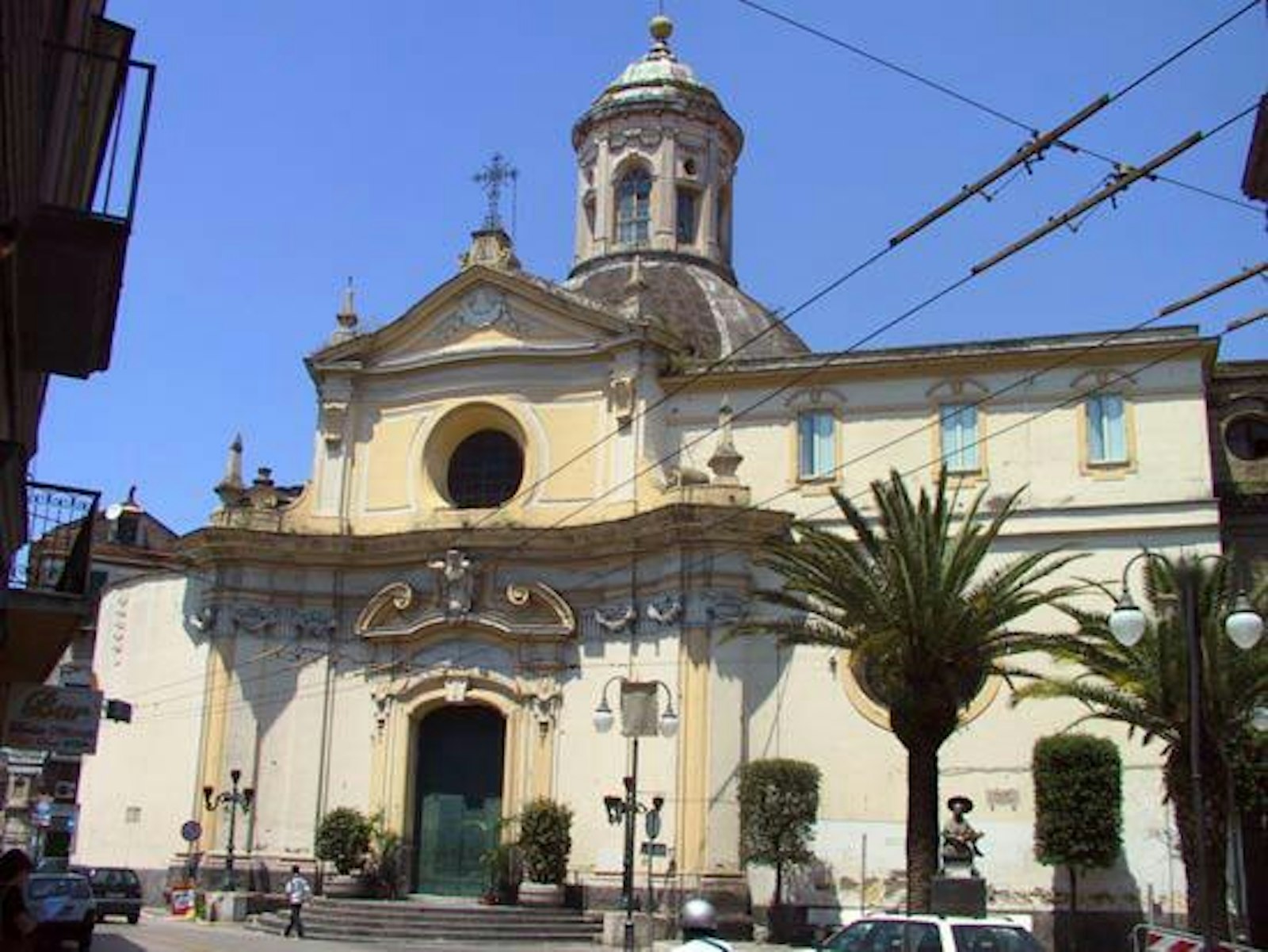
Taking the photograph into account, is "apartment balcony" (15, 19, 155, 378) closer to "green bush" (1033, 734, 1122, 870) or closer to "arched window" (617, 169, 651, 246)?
"green bush" (1033, 734, 1122, 870)

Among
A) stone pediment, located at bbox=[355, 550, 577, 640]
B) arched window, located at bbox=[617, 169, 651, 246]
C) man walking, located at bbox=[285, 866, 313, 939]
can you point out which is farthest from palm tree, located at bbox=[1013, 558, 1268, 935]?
arched window, located at bbox=[617, 169, 651, 246]

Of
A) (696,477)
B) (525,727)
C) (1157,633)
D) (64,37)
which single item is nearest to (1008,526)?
(696,477)

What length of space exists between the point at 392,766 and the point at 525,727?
3.40 meters

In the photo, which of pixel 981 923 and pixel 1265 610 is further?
pixel 1265 610

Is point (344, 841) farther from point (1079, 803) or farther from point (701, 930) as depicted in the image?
point (701, 930)

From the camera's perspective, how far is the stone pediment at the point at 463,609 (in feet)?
116

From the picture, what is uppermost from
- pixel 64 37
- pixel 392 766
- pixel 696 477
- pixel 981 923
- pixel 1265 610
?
pixel 696 477

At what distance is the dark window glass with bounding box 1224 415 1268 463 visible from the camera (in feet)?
112

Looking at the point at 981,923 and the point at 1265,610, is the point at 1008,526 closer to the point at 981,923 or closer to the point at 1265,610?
the point at 1265,610

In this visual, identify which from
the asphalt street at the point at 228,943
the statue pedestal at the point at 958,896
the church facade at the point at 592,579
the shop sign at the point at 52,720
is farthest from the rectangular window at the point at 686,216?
the shop sign at the point at 52,720

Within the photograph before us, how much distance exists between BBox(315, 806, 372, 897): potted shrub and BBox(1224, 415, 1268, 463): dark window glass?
20.9 m

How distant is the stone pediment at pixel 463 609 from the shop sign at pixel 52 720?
1933 centimetres

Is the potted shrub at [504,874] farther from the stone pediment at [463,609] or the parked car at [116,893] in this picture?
the parked car at [116,893]

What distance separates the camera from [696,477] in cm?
3409
